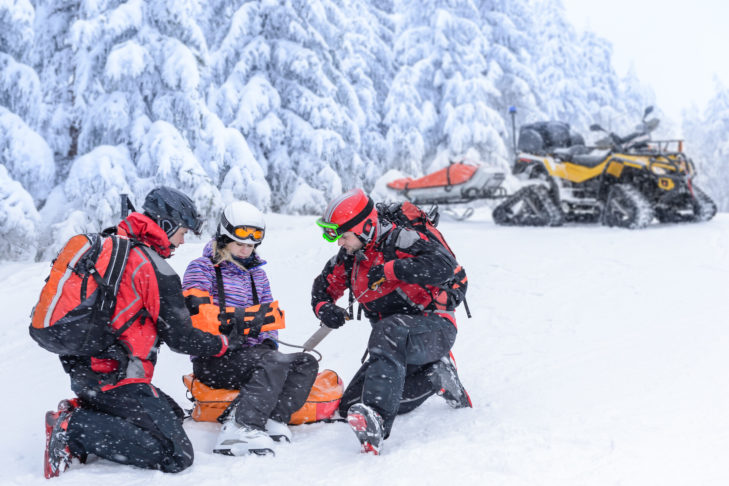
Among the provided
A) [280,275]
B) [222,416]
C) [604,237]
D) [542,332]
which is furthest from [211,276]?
[604,237]

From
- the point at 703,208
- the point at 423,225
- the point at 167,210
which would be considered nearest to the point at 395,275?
the point at 423,225

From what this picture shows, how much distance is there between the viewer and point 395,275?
3.73 metres

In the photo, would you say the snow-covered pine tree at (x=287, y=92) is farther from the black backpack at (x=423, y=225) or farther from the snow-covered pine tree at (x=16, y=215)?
the black backpack at (x=423, y=225)

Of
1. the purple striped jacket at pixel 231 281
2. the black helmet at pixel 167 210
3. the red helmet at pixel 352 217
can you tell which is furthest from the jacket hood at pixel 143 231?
the red helmet at pixel 352 217

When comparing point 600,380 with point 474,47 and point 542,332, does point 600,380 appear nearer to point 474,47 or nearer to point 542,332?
point 542,332

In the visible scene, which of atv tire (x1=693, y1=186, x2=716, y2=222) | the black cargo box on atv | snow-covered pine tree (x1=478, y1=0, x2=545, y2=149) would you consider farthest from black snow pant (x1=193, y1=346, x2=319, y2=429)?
snow-covered pine tree (x1=478, y1=0, x2=545, y2=149)

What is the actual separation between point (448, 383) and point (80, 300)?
2309mm

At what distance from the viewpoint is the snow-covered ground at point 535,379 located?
9.27ft

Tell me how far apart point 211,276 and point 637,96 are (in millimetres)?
40445

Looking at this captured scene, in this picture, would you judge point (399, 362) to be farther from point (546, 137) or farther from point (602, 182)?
point (546, 137)

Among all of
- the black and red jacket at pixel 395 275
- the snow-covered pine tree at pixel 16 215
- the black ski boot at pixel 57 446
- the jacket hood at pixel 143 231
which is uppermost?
the jacket hood at pixel 143 231

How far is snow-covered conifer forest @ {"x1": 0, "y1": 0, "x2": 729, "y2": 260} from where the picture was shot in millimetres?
10672

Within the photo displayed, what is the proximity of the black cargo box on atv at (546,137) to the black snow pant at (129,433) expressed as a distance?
1164 cm

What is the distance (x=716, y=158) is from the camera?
34.1m
